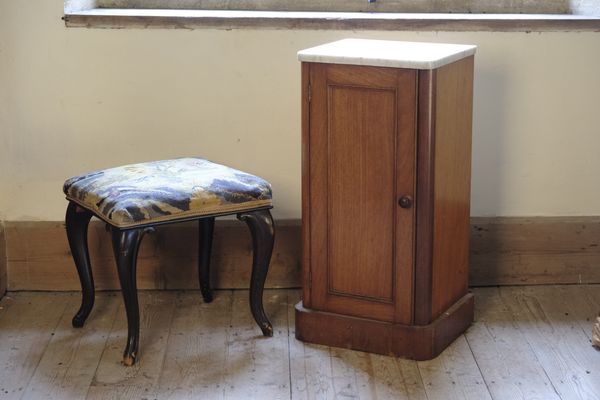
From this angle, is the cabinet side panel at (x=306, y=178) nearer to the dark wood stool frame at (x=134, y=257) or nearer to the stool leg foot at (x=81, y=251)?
the dark wood stool frame at (x=134, y=257)

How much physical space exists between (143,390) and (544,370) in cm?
109

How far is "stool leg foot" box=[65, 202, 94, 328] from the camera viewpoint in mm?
2947

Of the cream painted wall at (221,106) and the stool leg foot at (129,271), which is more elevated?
the cream painted wall at (221,106)

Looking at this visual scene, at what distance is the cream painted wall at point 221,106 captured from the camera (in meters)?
3.13

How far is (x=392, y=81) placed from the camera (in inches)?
103

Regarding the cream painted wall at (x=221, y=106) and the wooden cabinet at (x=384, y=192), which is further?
the cream painted wall at (x=221, y=106)

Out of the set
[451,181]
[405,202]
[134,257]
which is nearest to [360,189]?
[405,202]

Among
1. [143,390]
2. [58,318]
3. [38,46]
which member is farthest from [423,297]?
[38,46]

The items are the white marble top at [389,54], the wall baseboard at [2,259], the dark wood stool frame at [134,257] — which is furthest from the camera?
the wall baseboard at [2,259]

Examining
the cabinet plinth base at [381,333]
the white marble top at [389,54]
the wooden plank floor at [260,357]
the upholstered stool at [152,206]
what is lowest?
the wooden plank floor at [260,357]

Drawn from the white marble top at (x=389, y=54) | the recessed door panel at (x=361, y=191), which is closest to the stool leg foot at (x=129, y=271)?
the recessed door panel at (x=361, y=191)

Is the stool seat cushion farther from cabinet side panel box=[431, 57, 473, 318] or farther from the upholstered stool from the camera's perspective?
cabinet side panel box=[431, 57, 473, 318]

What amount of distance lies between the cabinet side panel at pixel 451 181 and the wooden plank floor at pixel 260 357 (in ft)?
0.62

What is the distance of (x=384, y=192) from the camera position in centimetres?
274
